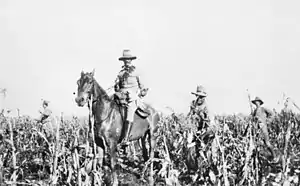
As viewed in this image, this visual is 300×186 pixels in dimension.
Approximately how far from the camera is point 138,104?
10234mm

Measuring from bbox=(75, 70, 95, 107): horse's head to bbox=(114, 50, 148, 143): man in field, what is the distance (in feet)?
3.13

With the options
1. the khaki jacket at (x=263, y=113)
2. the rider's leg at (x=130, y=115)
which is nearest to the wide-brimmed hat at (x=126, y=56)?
the rider's leg at (x=130, y=115)

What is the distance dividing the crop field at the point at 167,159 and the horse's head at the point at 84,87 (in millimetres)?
465

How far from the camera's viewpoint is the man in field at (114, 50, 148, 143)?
9900mm

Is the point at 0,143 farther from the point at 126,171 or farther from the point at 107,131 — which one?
the point at 126,171

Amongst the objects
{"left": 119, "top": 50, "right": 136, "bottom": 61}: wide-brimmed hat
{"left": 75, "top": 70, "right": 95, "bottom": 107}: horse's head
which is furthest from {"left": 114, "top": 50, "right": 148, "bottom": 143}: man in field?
{"left": 75, "top": 70, "right": 95, "bottom": 107}: horse's head

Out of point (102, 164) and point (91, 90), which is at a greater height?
point (91, 90)

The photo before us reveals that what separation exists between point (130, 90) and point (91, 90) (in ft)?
3.61

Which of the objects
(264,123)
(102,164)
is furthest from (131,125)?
(264,123)

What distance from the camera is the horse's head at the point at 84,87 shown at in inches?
347

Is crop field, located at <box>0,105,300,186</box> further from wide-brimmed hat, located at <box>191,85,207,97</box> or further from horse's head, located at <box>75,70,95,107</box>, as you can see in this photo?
wide-brimmed hat, located at <box>191,85,207,97</box>

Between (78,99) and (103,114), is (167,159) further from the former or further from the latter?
(103,114)

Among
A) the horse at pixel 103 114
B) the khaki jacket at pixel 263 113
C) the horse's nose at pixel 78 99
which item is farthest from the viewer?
the khaki jacket at pixel 263 113

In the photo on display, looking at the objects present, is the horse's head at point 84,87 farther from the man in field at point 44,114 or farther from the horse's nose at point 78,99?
the man in field at point 44,114
